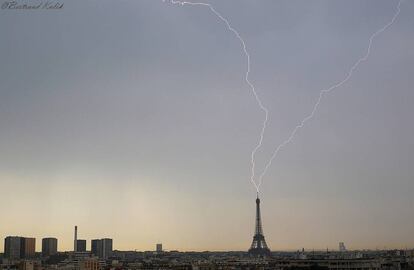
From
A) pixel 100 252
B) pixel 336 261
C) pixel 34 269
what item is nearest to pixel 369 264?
pixel 336 261

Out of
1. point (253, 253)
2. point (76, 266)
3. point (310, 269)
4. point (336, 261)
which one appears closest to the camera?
point (310, 269)

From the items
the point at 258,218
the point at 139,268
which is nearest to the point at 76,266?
the point at 139,268

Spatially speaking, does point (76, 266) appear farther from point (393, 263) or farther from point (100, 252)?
point (100, 252)

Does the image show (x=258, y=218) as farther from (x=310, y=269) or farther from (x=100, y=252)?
(x=100, y=252)

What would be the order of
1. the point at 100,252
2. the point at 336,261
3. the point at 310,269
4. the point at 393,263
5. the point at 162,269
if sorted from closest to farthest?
1. the point at 310,269
2. the point at 336,261
3. the point at 393,263
4. the point at 162,269
5. the point at 100,252

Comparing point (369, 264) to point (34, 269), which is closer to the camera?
point (369, 264)

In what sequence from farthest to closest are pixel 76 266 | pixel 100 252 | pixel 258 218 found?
pixel 100 252 < pixel 258 218 < pixel 76 266

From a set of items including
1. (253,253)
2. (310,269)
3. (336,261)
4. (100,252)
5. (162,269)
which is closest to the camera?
(310,269)

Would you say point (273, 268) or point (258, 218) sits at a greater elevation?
point (258, 218)

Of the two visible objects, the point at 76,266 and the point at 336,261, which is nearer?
the point at 336,261
